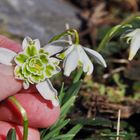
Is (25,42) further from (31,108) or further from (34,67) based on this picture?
(31,108)

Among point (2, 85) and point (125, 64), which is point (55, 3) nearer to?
point (125, 64)

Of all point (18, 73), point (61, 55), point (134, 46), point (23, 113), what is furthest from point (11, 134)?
point (134, 46)

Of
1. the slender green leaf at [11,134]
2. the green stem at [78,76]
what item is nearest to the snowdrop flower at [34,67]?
the slender green leaf at [11,134]

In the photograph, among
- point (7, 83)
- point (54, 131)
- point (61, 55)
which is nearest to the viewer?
point (7, 83)

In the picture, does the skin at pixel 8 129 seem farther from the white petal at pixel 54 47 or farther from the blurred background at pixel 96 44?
the blurred background at pixel 96 44

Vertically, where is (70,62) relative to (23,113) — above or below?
above

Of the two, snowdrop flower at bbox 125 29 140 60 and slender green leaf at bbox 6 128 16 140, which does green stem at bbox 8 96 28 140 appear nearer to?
slender green leaf at bbox 6 128 16 140
